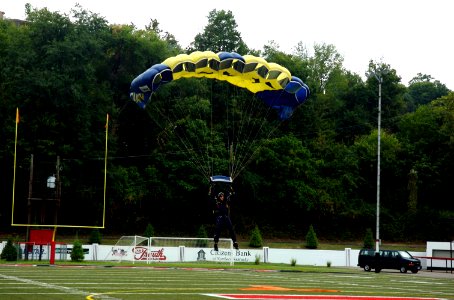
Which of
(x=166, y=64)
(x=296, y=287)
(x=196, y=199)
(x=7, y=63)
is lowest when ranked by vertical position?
(x=296, y=287)

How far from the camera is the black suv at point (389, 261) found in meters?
40.7

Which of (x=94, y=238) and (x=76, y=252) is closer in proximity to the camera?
(x=76, y=252)

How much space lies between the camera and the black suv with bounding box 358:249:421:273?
40.7 metres

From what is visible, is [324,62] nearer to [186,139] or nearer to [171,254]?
[186,139]

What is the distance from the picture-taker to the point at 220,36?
2869 inches

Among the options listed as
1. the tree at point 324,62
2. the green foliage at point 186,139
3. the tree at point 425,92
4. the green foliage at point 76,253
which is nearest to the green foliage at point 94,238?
the green foliage at point 186,139

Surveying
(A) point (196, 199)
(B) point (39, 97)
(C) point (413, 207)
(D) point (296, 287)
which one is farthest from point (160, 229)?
(D) point (296, 287)

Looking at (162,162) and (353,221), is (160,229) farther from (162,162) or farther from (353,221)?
(353,221)

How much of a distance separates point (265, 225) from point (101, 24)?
834 inches

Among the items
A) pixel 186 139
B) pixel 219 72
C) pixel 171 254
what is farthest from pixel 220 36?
pixel 219 72

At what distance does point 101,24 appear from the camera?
61062mm

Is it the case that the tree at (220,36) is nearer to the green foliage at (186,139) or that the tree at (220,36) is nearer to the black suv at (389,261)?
the green foliage at (186,139)

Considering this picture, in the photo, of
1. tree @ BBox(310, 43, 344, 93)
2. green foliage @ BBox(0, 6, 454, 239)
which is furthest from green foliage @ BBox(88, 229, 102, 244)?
tree @ BBox(310, 43, 344, 93)

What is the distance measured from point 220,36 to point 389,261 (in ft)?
121
